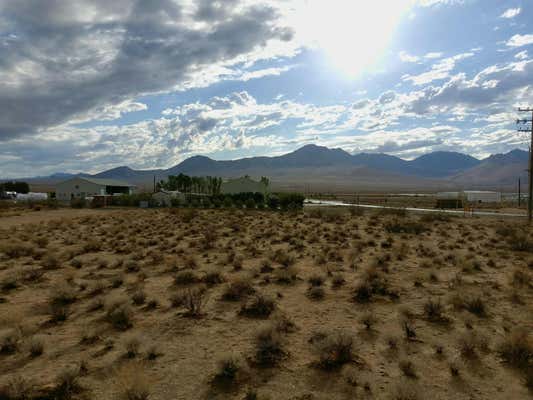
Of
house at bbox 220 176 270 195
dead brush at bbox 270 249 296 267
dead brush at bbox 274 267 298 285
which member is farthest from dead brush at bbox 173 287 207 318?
house at bbox 220 176 270 195

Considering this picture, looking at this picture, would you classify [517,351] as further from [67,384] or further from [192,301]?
[67,384]

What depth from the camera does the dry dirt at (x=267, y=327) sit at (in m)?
6.14

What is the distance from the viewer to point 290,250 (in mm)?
17953

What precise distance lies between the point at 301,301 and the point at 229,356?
3817mm

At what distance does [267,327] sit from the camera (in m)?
8.03

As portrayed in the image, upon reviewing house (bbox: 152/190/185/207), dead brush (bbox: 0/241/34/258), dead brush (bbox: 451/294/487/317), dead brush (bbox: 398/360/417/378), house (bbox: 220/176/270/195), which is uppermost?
house (bbox: 220/176/270/195)

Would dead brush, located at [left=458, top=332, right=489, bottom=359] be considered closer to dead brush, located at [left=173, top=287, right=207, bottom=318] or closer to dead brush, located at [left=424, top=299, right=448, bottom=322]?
dead brush, located at [left=424, top=299, right=448, bottom=322]

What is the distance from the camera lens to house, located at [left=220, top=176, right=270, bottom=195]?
211 ft

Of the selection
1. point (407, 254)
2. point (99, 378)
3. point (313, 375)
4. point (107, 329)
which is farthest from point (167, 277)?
point (407, 254)

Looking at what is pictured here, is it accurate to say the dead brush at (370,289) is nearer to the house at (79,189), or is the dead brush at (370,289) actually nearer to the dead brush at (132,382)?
the dead brush at (132,382)

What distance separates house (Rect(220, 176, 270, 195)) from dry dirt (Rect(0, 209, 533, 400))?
47491 millimetres

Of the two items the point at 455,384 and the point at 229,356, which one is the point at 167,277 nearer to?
the point at 229,356

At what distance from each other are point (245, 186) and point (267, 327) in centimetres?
5754

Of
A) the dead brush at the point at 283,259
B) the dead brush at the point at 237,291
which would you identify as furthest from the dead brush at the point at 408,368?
the dead brush at the point at 283,259
